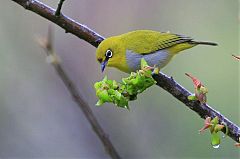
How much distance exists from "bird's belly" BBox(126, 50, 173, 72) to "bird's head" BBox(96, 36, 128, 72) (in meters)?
0.06

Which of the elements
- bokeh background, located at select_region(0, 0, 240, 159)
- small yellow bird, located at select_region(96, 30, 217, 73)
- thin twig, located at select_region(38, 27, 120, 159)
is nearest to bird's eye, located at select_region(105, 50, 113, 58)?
small yellow bird, located at select_region(96, 30, 217, 73)

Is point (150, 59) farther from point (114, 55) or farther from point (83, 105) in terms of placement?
point (83, 105)

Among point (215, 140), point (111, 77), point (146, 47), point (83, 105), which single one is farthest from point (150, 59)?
point (111, 77)

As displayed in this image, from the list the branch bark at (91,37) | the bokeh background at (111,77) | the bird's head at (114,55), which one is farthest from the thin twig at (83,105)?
the bokeh background at (111,77)

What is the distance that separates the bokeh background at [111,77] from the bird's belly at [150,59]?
1537mm

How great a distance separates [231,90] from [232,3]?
97cm

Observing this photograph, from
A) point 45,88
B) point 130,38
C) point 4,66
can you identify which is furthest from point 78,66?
point 130,38

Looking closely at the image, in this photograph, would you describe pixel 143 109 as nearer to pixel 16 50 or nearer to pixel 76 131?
pixel 76 131

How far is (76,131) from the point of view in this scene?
5.29 metres

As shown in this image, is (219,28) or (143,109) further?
(219,28)

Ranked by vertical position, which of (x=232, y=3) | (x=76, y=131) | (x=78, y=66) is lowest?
(x=76, y=131)

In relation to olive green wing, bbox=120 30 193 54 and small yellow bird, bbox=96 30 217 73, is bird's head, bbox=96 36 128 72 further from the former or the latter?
olive green wing, bbox=120 30 193 54

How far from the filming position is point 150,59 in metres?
3.12

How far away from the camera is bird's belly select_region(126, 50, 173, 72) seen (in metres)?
3.06
